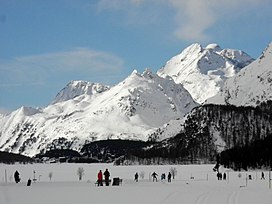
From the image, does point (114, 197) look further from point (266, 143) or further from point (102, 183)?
point (266, 143)

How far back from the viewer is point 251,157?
126 metres

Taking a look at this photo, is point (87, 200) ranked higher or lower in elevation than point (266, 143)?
lower

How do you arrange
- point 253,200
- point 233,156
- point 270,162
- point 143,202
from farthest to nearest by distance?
point 233,156 → point 270,162 → point 253,200 → point 143,202

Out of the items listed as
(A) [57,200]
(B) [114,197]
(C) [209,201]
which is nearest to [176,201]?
(C) [209,201]

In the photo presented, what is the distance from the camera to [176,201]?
107ft

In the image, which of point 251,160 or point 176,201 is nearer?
point 176,201

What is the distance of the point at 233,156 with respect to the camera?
133m

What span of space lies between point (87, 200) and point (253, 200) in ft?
34.2

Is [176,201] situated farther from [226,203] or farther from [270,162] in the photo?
[270,162]

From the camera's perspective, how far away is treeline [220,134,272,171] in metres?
122

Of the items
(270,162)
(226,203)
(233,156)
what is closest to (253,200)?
(226,203)

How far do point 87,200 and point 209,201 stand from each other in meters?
7.25

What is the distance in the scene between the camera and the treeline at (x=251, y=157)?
4808 inches

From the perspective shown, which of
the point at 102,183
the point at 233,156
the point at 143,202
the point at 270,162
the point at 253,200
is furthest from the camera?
the point at 233,156
